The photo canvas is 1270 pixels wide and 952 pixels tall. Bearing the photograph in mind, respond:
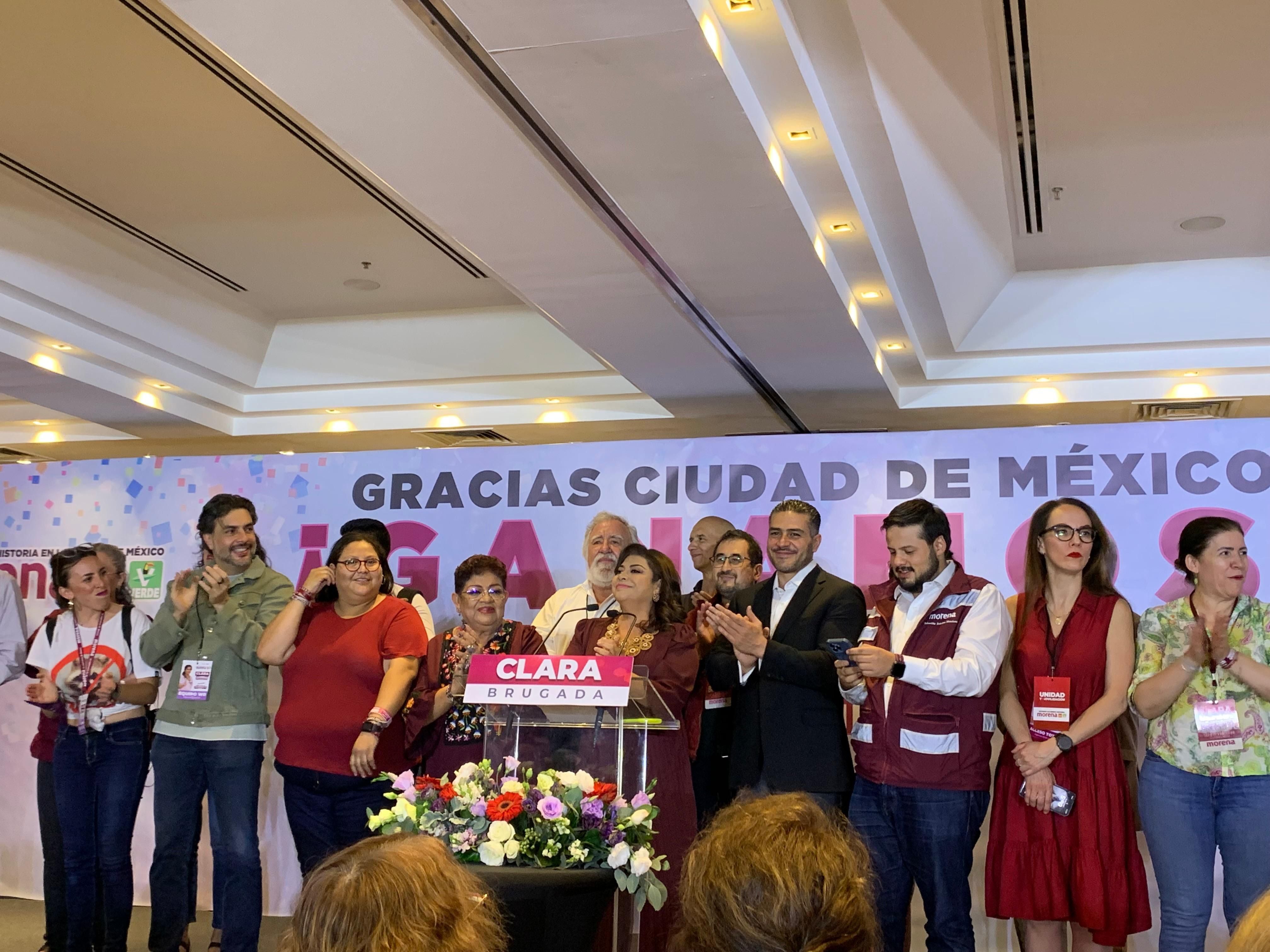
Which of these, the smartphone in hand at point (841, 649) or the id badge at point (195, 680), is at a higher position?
the smartphone in hand at point (841, 649)

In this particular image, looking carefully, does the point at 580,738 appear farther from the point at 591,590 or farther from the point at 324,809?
the point at 591,590

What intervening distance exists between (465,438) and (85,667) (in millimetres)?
3692

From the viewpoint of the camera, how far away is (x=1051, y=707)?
3549 millimetres

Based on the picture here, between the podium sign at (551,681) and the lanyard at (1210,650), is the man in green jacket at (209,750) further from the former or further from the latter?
the lanyard at (1210,650)

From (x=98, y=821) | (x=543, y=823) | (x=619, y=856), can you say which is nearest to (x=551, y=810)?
(x=543, y=823)

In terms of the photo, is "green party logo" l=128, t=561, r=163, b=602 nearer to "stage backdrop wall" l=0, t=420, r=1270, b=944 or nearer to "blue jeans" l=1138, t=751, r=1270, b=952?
"stage backdrop wall" l=0, t=420, r=1270, b=944

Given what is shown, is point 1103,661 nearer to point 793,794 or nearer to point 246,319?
point 793,794

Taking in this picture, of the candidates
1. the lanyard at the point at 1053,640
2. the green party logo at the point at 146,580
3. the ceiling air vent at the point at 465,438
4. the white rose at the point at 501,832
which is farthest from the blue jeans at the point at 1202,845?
the ceiling air vent at the point at 465,438

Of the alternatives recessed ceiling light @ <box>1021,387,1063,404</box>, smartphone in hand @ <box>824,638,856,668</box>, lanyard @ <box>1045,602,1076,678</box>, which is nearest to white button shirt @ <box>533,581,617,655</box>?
smartphone in hand @ <box>824,638,856,668</box>

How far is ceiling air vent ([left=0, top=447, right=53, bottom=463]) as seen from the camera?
28.3 ft

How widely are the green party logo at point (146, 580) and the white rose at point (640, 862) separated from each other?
3.44 meters

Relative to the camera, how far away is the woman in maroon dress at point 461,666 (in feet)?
13.8

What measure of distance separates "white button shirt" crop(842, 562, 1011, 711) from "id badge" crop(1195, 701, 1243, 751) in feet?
1.92

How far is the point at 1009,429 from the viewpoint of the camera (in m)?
4.84
